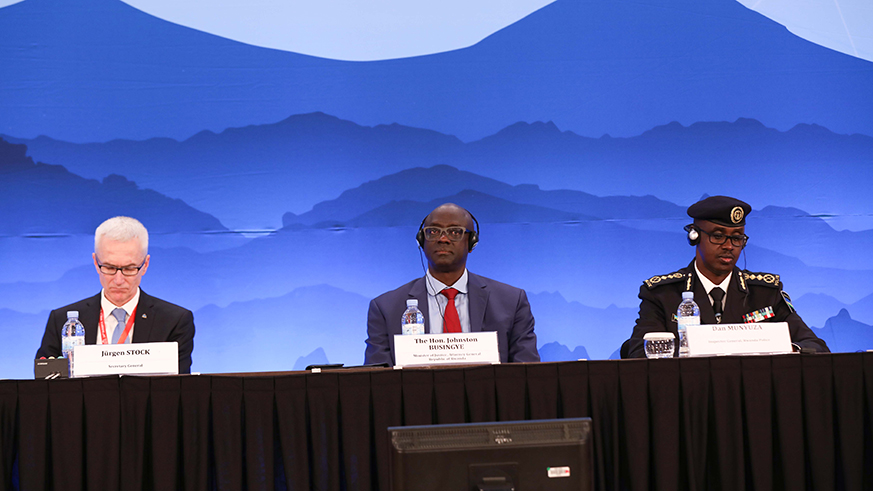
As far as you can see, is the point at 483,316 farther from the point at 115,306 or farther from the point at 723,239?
the point at 115,306

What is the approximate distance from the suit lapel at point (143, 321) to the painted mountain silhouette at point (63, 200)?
1279mm

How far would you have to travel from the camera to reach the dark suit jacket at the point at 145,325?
9.57 feet

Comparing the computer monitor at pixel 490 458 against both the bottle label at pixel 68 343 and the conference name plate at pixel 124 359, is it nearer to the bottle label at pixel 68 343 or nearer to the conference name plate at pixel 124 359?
the conference name plate at pixel 124 359

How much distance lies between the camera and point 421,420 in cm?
216

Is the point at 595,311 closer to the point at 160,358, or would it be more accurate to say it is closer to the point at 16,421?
the point at 160,358

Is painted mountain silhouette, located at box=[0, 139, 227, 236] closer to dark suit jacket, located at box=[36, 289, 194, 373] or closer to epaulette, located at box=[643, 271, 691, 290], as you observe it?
dark suit jacket, located at box=[36, 289, 194, 373]

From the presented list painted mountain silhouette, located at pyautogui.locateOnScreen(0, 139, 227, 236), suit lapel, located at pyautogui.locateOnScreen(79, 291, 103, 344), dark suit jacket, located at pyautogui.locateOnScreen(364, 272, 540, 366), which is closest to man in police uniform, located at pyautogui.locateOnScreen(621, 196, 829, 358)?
dark suit jacket, located at pyautogui.locateOnScreen(364, 272, 540, 366)

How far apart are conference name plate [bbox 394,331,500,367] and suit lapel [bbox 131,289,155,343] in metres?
1.19

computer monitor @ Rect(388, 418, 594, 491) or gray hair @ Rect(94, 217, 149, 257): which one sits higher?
gray hair @ Rect(94, 217, 149, 257)

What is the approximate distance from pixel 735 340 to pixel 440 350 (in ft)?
3.10

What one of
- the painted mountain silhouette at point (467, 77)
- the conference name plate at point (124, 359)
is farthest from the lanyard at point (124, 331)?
the painted mountain silhouette at point (467, 77)

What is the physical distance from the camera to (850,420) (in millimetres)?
2195

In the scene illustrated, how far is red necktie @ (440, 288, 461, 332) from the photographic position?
10.2 feet

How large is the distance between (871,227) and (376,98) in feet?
9.90
